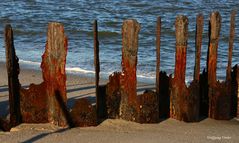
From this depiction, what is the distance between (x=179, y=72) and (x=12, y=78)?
6.91 ft

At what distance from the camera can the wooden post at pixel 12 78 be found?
7.04m

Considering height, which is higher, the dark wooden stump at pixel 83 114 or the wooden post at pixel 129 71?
the wooden post at pixel 129 71

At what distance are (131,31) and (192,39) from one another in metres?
10.1

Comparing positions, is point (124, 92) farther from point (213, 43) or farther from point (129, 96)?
point (213, 43)

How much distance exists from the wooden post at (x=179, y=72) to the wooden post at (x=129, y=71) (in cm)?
54

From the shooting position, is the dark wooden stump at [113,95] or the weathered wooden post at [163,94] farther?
the weathered wooden post at [163,94]

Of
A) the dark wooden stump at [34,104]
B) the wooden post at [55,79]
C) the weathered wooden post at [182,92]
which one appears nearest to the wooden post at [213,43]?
the weathered wooden post at [182,92]

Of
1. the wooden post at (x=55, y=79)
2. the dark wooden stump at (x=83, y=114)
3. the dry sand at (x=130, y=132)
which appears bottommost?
the dry sand at (x=130, y=132)

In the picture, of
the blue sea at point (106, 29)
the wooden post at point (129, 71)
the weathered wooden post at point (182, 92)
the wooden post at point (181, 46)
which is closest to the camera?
the wooden post at point (129, 71)

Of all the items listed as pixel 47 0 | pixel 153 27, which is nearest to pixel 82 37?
pixel 153 27

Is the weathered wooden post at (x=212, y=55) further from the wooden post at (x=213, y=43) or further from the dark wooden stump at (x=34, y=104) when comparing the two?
the dark wooden stump at (x=34, y=104)

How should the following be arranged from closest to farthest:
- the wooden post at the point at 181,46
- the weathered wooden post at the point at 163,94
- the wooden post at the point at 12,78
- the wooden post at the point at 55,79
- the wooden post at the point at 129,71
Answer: the wooden post at the point at 12,78, the wooden post at the point at 55,79, the wooden post at the point at 129,71, the wooden post at the point at 181,46, the weathered wooden post at the point at 163,94

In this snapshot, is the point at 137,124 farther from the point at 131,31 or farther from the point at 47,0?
the point at 47,0

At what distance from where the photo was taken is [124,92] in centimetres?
745
